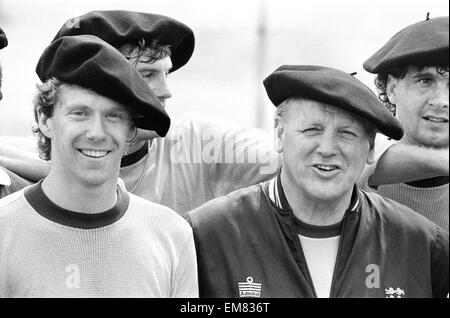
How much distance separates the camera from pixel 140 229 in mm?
3215

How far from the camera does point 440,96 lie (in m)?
3.83

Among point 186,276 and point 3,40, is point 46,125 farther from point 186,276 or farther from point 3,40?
point 186,276

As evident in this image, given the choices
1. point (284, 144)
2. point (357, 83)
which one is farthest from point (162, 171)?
point (357, 83)

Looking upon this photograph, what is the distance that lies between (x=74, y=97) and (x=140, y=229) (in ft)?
1.66

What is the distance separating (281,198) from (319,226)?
173 millimetres

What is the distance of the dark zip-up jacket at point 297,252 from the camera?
3.34 m

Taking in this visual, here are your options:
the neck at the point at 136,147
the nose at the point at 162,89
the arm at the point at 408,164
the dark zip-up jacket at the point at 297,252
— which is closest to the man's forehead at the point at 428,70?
the arm at the point at 408,164

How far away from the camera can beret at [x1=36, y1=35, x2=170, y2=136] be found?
314cm

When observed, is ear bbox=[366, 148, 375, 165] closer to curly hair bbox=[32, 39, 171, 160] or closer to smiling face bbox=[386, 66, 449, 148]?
smiling face bbox=[386, 66, 449, 148]

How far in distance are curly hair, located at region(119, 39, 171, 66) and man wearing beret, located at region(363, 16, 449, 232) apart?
93cm

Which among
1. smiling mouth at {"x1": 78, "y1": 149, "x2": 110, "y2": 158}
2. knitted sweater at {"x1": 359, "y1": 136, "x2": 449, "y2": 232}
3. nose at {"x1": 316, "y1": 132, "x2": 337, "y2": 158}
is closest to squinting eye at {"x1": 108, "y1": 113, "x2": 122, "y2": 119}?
smiling mouth at {"x1": 78, "y1": 149, "x2": 110, "y2": 158}
